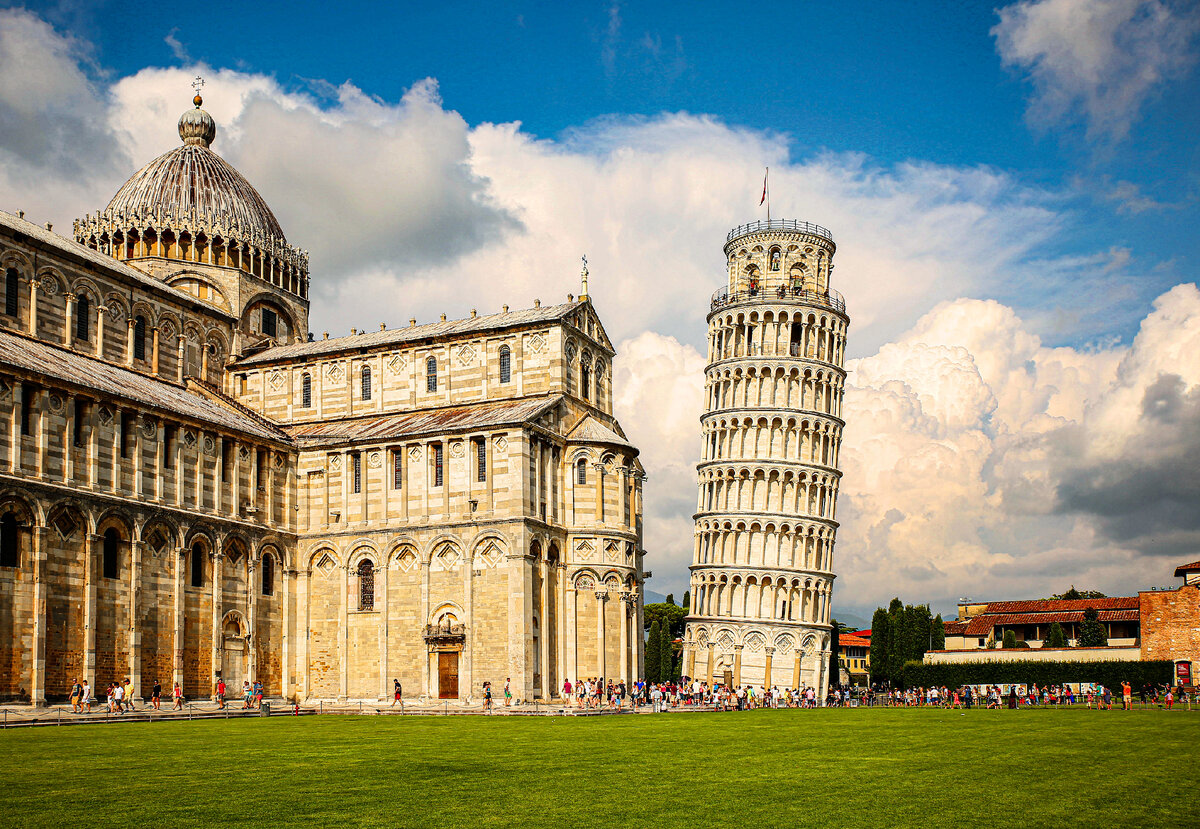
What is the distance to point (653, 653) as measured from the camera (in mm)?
89062

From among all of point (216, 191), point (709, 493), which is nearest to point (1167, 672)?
point (709, 493)

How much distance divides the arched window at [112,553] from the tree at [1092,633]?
63130 millimetres

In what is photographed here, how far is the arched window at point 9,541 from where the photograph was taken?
132ft

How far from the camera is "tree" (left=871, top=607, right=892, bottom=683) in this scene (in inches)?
3423

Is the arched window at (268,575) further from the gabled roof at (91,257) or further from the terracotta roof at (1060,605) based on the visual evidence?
the terracotta roof at (1060,605)

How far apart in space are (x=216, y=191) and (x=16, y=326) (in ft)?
61.8

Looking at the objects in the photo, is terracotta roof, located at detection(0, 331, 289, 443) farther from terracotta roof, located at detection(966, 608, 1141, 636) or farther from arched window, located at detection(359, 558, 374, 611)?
terracotta roof, located at detection(966, 608, 1141, 636)

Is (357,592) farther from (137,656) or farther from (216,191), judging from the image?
(216,191)

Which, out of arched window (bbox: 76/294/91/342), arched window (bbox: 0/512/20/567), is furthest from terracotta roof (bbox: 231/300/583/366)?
arched window (bbox: 0/512/20/567)

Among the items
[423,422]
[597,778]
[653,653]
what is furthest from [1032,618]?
[597,778]

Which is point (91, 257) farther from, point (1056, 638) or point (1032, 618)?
point (1032, 618)

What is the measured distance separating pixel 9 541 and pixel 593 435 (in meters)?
25.3

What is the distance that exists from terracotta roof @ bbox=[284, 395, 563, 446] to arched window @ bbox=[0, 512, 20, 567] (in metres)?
16.5

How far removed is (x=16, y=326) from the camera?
49.1m
